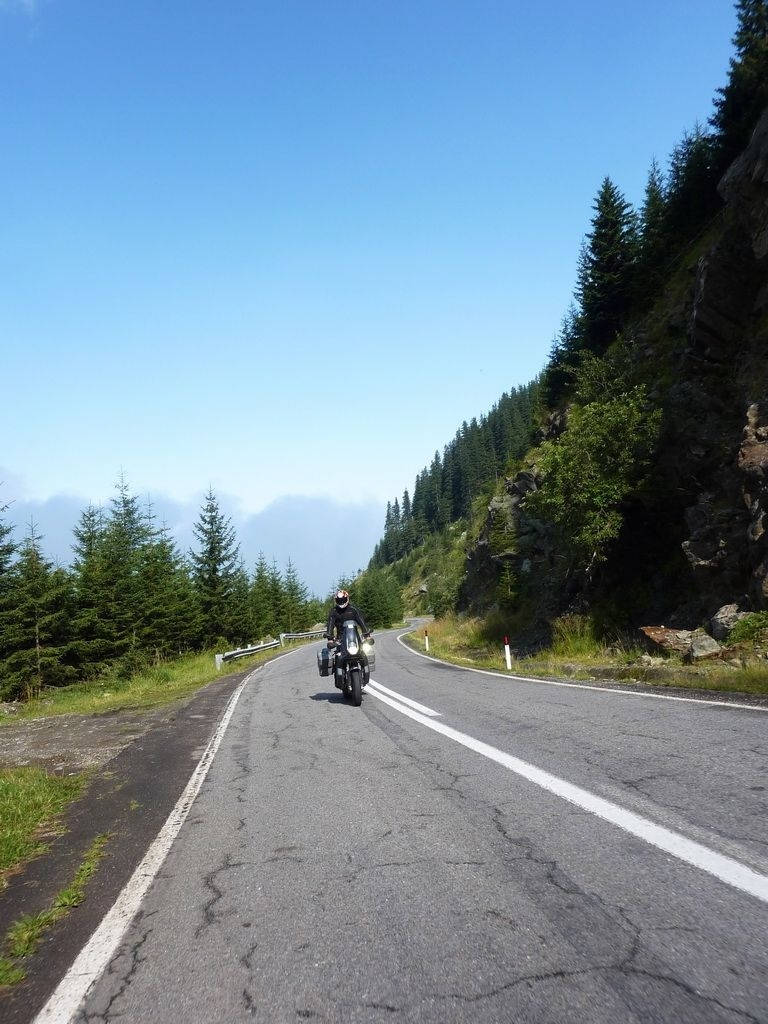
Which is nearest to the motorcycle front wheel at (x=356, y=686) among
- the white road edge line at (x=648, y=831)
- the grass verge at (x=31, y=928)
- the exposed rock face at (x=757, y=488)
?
the white road edge line at (x=648, y=831)

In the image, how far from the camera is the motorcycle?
36.6ft

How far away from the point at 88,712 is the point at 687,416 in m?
19.1

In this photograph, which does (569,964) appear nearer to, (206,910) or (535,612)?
(206,910)

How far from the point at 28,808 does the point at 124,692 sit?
Answer: 600 inches

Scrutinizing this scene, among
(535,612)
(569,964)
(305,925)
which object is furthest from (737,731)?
(535,612)

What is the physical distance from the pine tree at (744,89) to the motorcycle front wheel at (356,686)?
28331 millimetres

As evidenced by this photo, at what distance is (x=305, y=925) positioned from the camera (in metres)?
3.10

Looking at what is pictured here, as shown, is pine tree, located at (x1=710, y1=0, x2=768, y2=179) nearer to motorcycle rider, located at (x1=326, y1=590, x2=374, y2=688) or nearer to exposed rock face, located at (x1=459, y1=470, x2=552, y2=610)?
exposed rock face, located at (x1=459, y1=470, x2=552, y2=610)

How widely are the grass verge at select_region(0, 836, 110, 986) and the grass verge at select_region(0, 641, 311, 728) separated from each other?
11.5 metres

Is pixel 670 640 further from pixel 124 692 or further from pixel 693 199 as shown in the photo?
pixel 693 199

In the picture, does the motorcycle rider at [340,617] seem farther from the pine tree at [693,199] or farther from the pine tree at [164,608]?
the pine tree at [693,199]

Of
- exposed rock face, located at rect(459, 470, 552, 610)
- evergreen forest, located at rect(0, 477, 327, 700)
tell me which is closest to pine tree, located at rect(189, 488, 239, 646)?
evergreen forest, located at rect(0, 477, 327, 700)

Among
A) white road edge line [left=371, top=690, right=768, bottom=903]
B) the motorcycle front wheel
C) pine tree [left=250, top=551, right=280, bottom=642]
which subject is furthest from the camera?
pine tree [left=250, top=551, right=280, bottom=642]

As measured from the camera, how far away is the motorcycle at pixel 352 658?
11.2 m
